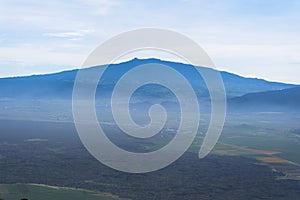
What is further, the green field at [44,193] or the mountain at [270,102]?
the mountain at [270,102]

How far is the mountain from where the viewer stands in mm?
177125

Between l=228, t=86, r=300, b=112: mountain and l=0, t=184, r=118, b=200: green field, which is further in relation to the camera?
l=228, t=86, r=300, b=112: mountain

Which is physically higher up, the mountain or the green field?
the mountain

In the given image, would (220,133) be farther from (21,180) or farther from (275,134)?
(21,180)

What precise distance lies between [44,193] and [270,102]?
15419 cm

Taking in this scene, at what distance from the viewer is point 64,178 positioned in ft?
155

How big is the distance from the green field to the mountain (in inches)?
5449

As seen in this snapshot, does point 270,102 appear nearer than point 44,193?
No

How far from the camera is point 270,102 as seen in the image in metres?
185

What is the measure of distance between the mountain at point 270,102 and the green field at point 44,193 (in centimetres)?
13840

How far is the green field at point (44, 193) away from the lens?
3888 cm

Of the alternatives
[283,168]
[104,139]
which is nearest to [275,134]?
[104,139]

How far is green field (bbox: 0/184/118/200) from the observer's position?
38.9 m

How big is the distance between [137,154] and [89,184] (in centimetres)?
2106
